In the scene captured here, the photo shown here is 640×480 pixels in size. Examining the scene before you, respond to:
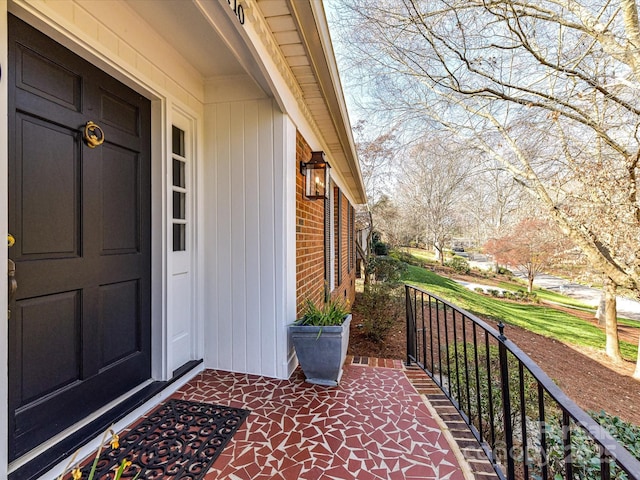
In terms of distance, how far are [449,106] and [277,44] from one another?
19.4 feet

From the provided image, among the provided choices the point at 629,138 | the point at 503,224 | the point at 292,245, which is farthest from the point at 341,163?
the point at 503,224

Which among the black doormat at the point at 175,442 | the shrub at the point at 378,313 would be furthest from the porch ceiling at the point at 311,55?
the shrub at the point at 378,313

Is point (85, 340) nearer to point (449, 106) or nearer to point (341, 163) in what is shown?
point (341, 163)

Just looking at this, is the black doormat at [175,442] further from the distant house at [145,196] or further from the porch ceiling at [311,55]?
the porch ceiling at [311,55]

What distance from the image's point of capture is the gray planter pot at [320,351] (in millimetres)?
2350

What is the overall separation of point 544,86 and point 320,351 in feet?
19.5

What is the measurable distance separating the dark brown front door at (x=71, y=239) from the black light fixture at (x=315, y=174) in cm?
145

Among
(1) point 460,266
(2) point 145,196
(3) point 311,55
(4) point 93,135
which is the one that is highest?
(3) point 311,55

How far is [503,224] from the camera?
45.4 feet

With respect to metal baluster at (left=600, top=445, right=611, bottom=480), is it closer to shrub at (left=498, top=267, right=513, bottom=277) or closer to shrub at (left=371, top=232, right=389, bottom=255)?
shrub at (left=371, top=232, right=389, bottom=255)

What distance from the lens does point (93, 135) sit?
1696 millimetres

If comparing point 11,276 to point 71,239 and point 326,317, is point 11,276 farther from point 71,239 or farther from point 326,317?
point 326,317

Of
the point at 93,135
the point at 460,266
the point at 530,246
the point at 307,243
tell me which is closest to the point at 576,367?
the point at 530,246

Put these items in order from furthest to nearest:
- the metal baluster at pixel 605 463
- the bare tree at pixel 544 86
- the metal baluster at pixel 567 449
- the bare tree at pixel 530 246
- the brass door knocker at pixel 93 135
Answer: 1. the bare tree at pixel 530 246
2. the bare tree at pixel 544 86
3. the brass door knocker at pixel 93 135
4. the metal baluster at pixel 567 449
5. the metal baluster at pixel 605 463
